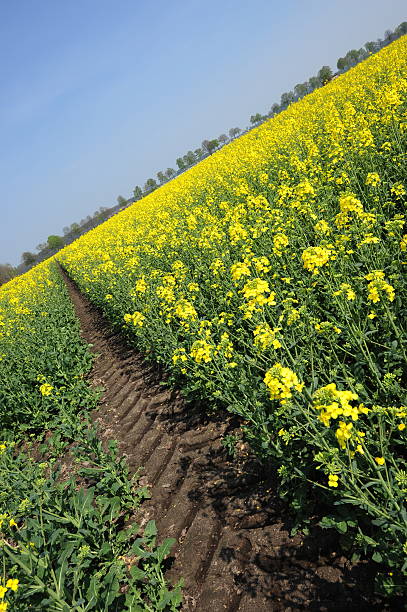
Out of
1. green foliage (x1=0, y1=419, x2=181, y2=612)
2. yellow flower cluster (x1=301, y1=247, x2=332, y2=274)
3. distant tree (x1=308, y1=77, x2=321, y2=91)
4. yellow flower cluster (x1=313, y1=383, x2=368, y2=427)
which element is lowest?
green foliage (x1=0, y1=419, x2=181, y2=612)

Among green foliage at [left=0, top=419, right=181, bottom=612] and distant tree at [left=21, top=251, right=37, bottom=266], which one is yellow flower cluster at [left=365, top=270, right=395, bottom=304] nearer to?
green foliage at [left=0, top=419, right=181, bottom=612]

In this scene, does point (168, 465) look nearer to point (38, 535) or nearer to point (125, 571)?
point (125, 571)

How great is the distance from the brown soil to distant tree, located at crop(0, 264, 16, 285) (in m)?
57.6

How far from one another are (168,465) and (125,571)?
1.12 metres

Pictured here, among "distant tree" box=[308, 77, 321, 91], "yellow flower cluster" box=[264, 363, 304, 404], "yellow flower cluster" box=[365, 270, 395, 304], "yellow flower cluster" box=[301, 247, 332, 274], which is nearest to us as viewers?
"yellow flower cluster" box=[264, 363, 304, 404]

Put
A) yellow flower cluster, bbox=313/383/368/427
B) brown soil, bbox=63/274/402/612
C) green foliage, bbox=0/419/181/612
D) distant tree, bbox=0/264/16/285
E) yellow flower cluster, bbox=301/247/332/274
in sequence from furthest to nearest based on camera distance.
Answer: distant tree, bbox=0/264/16/285 < yellow flower cluster, bbox=301/247/332/274 < green foliage, bbox=0/419/181/612 < brown soil, bbox=63/274/402/612 < yellow flower cluster, bbox=313/383/368/427

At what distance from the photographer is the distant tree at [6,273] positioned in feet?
181

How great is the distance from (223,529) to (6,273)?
6398 centimetres

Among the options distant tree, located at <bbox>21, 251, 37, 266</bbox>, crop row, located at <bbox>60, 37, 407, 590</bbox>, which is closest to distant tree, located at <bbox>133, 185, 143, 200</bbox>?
distant tree, located at <bbox>21, 251, 37, 266</bbox>

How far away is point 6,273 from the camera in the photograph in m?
57.2

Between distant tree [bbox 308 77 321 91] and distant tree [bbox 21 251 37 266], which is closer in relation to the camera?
distant tree [bbox 308 77 321 91]

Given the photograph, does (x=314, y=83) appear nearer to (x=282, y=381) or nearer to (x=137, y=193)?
(x=137, y=193)

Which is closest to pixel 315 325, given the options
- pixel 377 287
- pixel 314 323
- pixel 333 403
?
pixel 314 323

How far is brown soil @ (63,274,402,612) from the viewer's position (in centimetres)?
224
